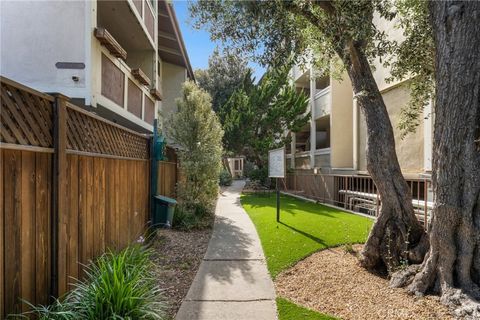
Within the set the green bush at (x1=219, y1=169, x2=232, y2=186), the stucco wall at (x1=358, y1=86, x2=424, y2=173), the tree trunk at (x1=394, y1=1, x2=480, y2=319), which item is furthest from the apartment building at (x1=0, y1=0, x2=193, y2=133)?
the green bush at (x1=219, y1=169, x2=232, y2=186)

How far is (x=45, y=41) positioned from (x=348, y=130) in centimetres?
1386

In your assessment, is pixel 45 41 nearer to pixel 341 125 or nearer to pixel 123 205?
pixel 123 205

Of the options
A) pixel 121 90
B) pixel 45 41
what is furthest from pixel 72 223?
pixel 121 90

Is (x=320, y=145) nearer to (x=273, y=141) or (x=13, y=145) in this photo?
(x=273, y=141)

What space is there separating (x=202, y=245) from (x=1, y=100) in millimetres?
5459

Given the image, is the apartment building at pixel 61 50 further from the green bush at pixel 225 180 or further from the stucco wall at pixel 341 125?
the green bush at pixel 225 180

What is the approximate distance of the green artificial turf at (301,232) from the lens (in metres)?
6.27

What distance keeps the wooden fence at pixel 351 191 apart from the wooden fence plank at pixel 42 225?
7.88m

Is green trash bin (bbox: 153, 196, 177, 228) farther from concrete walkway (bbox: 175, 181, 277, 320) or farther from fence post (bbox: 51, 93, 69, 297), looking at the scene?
fence post (bbox: 51, 93, 69, 297)

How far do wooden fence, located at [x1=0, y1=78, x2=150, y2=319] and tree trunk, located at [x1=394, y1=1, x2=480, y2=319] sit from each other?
4.53 metres

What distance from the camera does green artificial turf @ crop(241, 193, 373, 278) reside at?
6.27m

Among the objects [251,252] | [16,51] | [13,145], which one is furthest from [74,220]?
[16,51]

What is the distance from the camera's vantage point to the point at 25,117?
2791 mm

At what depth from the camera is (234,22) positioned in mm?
5699
